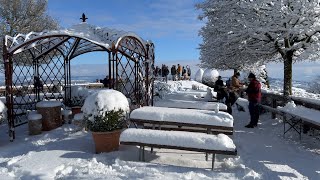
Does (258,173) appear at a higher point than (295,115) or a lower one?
lower

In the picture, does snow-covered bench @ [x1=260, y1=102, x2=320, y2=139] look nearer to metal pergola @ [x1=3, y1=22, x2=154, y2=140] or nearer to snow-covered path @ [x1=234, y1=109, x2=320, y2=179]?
snow-covered path @ [x1=234, y1=109, x2=320, y2=179]

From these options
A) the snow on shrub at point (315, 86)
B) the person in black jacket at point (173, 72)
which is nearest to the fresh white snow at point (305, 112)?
the snow on shrub at point (315, 86)

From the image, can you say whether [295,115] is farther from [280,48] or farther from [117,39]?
[117,39]

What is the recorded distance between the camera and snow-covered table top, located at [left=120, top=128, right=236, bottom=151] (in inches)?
223

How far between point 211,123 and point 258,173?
1.51 m

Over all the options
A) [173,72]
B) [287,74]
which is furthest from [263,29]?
[173,72]

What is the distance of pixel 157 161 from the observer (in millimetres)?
6527

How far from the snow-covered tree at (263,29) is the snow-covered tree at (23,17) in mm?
13796

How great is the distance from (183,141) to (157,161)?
99cm

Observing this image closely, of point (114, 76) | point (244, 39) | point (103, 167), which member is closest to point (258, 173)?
point (103, 167)

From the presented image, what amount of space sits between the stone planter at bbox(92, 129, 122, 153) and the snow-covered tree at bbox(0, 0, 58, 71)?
17.9m

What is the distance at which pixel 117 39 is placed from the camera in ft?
31.3

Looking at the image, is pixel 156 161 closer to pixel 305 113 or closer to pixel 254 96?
pixel 305 113

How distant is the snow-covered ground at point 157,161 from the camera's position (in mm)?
5465
